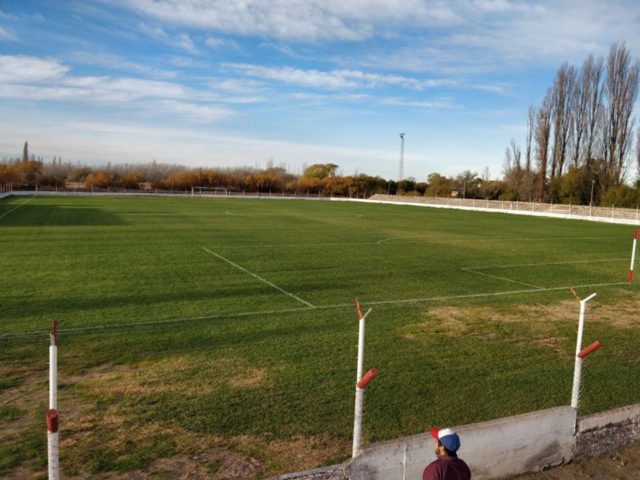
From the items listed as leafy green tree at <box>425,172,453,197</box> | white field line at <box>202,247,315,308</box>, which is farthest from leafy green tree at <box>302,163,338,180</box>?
white field line at <box>202,247,315,308</box>

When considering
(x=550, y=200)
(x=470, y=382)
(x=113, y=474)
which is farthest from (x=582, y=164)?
(x=113, y=474)

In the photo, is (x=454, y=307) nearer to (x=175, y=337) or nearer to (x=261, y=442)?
(x=175, y=337)

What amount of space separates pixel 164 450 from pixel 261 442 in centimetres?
91

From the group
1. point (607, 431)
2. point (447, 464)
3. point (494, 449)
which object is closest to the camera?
point (447, 464)

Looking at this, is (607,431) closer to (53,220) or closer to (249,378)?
(249,378)

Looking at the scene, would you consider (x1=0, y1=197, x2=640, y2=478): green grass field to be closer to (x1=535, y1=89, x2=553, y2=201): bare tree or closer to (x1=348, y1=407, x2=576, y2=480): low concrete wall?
(x1=348, y1=407, x2=576, y2=480): low concrete wall

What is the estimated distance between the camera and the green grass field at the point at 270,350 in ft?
17.4

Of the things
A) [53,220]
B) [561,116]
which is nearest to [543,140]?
[561,116]

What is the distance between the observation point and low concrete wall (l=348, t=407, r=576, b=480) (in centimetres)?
439

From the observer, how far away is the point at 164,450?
198 inches

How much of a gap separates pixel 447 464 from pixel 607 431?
2.72 metres

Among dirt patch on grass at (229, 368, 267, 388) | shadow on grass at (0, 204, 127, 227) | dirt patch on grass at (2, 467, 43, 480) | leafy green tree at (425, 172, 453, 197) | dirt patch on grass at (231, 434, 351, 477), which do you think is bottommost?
dirt patch on grass at (2, 467, 43, 480)

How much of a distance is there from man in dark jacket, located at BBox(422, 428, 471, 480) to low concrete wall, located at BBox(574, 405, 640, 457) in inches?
89.5

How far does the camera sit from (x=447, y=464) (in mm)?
3682
